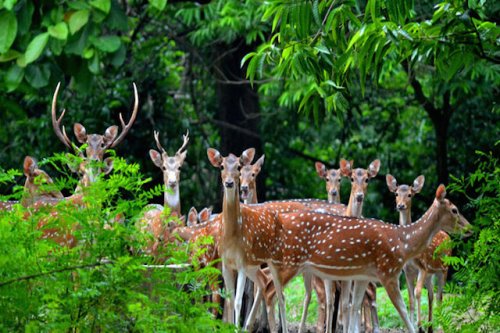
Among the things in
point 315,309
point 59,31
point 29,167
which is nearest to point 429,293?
point 315,309

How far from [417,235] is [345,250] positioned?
0.63m

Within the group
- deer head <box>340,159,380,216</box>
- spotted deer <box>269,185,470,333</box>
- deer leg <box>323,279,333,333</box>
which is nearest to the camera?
spotted deer <box>269,185,470,333</box>

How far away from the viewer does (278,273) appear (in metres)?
9.31

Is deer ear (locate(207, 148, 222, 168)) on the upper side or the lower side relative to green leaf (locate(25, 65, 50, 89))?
lower

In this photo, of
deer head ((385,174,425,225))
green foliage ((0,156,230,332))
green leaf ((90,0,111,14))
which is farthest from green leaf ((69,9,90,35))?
green foliage ((0,156,230,332))

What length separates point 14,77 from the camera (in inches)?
467

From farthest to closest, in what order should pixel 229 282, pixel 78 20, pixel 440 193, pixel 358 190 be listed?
1. pixel 78 20
2. pixel 358 190
3. pixel 440 193
4. pixel 229 282

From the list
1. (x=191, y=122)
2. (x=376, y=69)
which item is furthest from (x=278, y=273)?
(x=191, y=122)

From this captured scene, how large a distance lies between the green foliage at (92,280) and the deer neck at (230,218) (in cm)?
337

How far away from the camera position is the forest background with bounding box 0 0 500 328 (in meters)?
12.0

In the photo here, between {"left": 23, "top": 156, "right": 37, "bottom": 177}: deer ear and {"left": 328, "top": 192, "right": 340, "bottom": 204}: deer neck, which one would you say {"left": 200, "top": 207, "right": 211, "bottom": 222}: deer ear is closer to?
{"left": 328, "top": 192, "right": 340, "bottom": 204}: deer neck

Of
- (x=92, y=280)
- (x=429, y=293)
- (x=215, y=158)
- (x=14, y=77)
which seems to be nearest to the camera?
(x=92, y=280)

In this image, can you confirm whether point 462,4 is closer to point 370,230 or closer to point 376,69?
point 376,69

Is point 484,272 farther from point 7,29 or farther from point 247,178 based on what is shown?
point 7,29
